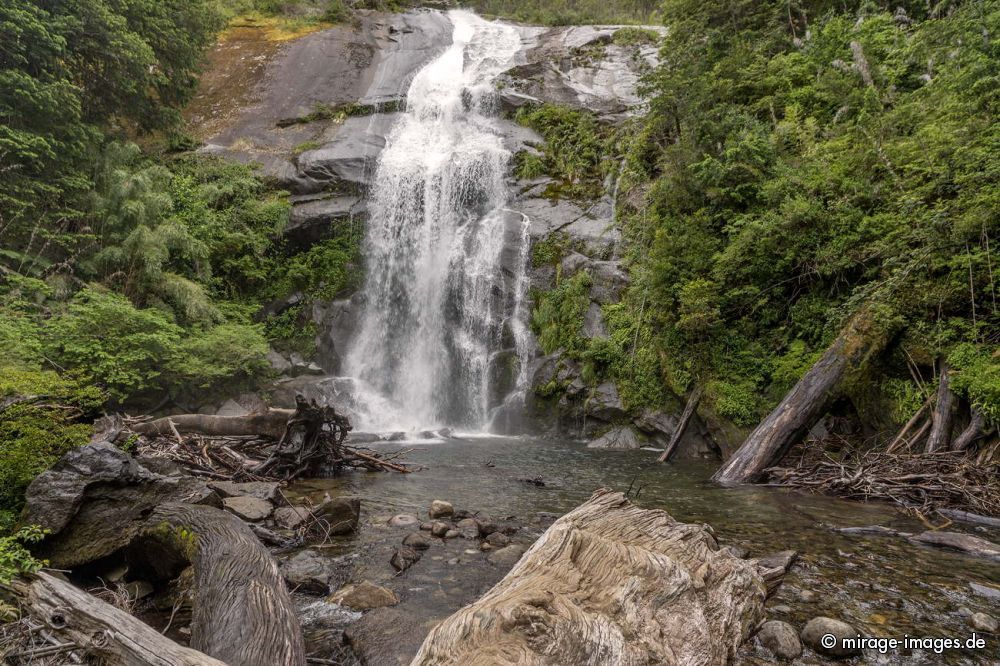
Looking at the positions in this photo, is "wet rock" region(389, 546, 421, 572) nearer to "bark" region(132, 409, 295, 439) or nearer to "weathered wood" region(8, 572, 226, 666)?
"weathered wood" region(8, 572, 226, 666)

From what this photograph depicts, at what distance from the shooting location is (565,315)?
1573cm

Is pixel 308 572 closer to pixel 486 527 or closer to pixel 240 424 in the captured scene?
pixel 486 527

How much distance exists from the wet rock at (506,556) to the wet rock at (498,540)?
168mm

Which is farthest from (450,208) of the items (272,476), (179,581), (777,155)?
(179,581)

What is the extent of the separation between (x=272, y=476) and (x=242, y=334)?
850cm

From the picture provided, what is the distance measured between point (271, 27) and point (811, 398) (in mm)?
35154

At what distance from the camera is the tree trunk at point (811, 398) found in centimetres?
754

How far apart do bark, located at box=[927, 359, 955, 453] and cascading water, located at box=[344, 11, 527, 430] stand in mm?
11264

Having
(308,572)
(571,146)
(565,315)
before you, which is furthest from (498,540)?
(571,146)

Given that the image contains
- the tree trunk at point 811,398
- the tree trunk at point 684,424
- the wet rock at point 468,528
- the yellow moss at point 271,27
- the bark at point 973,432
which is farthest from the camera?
the yellow moss at point 271,27

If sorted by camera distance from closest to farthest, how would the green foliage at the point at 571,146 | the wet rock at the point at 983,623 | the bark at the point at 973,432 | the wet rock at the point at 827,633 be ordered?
the wet rock at the point at 827,633, the wet rock at the point at 983,623, the bark at the point at 973,432, the green foliage at the point at 571,146

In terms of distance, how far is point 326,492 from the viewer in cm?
723

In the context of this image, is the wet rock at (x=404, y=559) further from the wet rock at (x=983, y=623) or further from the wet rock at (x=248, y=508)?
the wet rock at (x=983, y=623)

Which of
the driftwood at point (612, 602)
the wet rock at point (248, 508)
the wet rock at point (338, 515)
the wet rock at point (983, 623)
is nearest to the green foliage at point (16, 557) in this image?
the wet rock at point (248, 508)
